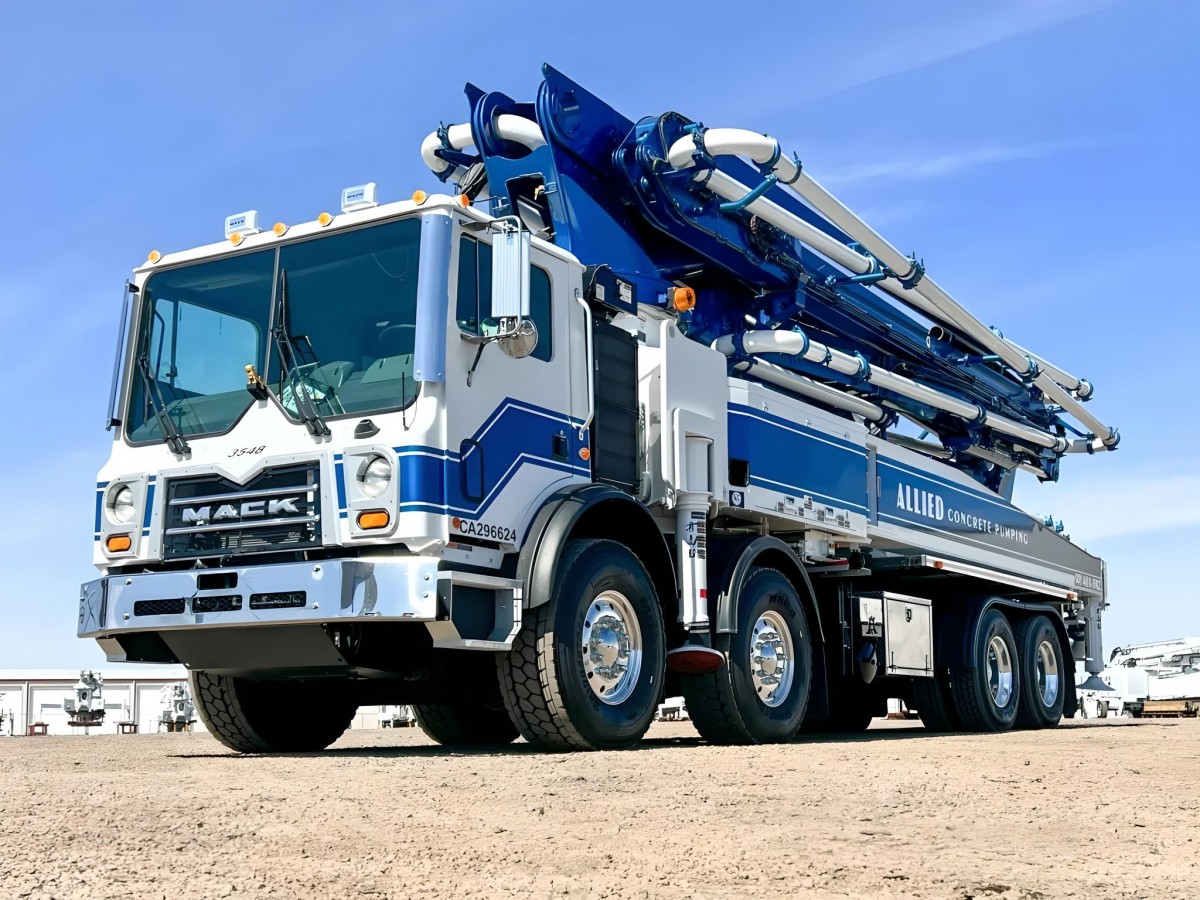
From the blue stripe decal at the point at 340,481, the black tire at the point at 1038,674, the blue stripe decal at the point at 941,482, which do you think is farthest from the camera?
the black tire at the point at 1038,674

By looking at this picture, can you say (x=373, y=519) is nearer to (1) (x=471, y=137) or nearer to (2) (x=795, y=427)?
(1) (x=471, y=137)

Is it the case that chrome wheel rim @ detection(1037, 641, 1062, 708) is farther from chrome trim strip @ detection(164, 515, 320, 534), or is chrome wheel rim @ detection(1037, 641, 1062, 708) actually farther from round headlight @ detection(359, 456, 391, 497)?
chrome trim strip @ detection(164, 515, 320, 534)

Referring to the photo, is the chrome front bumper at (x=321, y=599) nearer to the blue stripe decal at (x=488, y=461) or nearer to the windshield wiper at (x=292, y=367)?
the blue stripe decal at (x=488, y=461)

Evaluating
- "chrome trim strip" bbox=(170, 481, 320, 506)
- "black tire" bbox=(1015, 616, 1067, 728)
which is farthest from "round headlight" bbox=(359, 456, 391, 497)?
"black tire" bbox=(1015, 616, 1067, 728)

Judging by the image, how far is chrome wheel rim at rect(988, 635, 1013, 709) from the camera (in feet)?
46.2

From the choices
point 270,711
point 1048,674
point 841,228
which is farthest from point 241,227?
point 1048,674

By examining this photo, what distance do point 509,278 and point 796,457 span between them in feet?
12.7

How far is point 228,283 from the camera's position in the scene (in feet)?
28.5

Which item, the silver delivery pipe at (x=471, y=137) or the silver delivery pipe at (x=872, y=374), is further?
the silver delivery pipe at (x=872, y=374)

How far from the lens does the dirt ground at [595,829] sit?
13.5ft

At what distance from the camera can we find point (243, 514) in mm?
7941

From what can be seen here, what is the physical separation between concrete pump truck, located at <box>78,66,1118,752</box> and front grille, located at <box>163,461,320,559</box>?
19 millimetres

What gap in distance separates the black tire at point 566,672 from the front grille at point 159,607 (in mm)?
1808

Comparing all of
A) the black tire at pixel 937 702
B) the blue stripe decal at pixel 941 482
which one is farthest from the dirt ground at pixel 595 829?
the black tire at pixel 937 702
